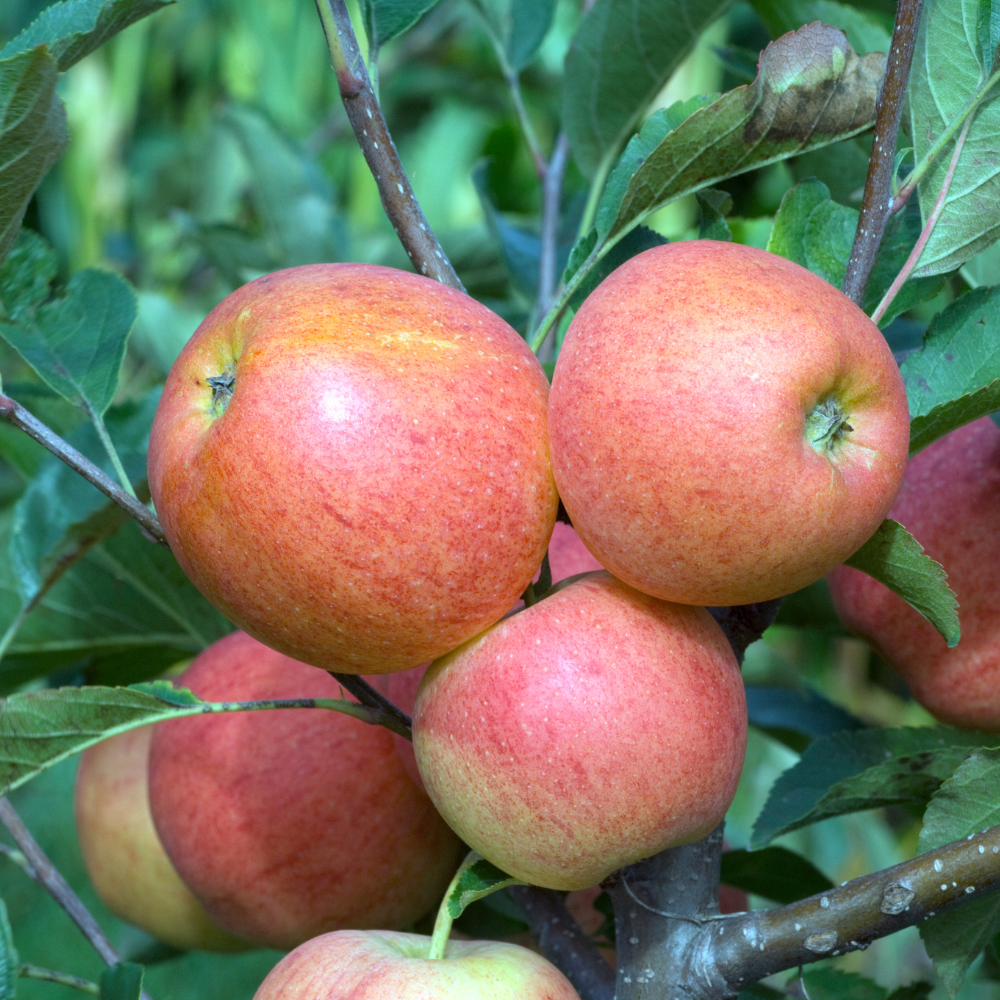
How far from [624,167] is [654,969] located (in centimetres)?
47

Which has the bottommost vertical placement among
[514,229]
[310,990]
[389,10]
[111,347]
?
[310,990]

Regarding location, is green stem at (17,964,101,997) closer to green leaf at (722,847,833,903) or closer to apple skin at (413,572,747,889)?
apple skin at (413,572,747,889)

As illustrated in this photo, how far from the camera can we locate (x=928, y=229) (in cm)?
58

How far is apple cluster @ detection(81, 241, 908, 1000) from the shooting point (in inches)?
18.1

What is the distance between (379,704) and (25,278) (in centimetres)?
43

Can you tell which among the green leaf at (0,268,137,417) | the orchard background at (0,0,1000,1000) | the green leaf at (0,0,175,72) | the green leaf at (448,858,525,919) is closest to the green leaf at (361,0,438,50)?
the orchard background at (0,0,1000,1000)

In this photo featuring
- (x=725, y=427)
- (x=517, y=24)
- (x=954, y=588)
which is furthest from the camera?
(x=517, y=24)

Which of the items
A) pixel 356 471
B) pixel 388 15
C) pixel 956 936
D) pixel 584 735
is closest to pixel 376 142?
pixel 388 15

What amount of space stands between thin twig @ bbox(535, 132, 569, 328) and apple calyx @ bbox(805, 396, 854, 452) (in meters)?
0.45

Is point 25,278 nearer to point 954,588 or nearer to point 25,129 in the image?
point 25,129

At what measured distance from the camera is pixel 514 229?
3.67ft

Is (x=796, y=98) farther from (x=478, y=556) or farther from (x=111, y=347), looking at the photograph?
(x=111, y=347)

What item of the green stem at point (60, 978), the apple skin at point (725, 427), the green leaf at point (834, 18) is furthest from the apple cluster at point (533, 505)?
the green leaf at point (834, 18)

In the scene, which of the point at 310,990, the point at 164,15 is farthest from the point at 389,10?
the point at 164,15
